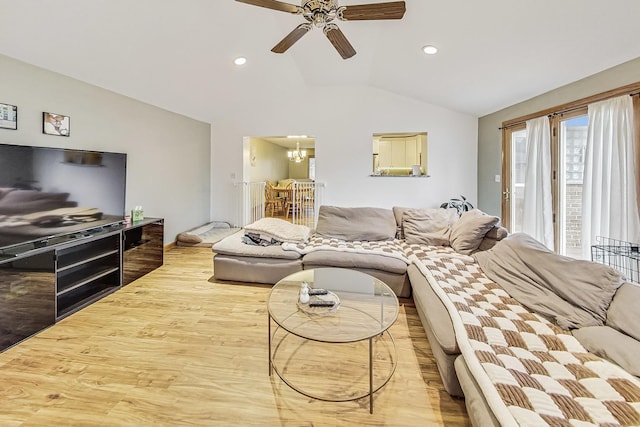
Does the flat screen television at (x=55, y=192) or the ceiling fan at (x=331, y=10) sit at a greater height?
the ceiling fan at (x=331, y=10)

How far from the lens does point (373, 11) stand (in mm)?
2289

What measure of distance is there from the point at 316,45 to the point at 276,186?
5.40m

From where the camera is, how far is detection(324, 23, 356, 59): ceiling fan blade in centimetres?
251

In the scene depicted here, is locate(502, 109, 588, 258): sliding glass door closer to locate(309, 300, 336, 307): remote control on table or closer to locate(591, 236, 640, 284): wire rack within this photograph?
locate(591, 236, 640, 284): wire rack

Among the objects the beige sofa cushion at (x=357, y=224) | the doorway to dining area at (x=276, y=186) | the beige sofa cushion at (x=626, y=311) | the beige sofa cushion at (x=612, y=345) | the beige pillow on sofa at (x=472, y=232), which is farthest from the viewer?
the doorway to dining area at (x=276, y=186)

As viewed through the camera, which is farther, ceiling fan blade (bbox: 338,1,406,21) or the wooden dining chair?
the wooden dining chair

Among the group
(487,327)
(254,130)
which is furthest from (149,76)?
(487,327)

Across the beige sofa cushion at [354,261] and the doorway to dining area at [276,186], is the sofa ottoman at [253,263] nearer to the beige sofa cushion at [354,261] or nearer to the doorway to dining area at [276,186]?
the beige sofa cushion at [354,261]

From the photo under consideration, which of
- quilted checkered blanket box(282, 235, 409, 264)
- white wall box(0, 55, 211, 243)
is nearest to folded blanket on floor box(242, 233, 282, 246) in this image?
quilted checkered blanket box(282, 235, 409, 264)

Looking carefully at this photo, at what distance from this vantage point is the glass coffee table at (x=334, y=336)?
1.71 m

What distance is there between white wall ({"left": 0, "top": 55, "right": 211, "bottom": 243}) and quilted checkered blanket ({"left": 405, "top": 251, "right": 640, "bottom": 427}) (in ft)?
12.5

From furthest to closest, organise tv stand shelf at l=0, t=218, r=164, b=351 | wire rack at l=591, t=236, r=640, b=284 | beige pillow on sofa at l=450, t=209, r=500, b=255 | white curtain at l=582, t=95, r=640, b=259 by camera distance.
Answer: beige pillow on sofa at l=450, t=209, r=500, b=255 → white curtain at l=582, t=95, r=640, b=259 → wire rack at l=591, t=236, r=640, b=284 → tv stand shelf at l=0, t=218, r=164, b=351

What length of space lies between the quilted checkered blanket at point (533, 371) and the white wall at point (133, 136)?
12.5 feet

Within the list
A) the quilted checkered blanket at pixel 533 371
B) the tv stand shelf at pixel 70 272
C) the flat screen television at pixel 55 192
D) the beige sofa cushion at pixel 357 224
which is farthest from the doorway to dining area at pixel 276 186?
the quilted checkered blanket at pixel 533 371
